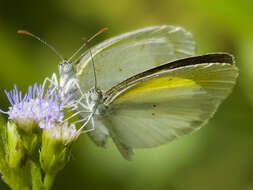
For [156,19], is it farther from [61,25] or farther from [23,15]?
[23,15]

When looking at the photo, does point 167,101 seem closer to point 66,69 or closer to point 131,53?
point 131,53

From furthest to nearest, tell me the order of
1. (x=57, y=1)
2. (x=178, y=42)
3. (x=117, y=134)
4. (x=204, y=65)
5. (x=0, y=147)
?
(x=57, y=1) → (x=178, y=42) → (x=117, y=134) → (x=204, y=65) → (x=0, y=147)

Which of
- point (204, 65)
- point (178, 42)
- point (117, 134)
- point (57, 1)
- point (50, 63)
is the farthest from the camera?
point (57, 1)

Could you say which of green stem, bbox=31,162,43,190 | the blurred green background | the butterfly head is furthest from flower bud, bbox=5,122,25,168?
the blurred green background

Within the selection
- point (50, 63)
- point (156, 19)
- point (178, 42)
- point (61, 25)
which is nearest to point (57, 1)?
point (61, 25)

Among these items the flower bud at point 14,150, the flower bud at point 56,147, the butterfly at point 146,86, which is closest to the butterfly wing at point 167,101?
the butterfly at point 146,86

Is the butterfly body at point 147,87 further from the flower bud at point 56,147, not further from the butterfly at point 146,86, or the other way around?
the flower bud at point 56,147

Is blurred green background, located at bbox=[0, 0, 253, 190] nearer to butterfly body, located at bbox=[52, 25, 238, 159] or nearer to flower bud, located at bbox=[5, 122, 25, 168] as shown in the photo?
butterfly body, located at bbox=[52, 25, 238, 159]

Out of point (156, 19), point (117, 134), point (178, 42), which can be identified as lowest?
point (117, 134)
